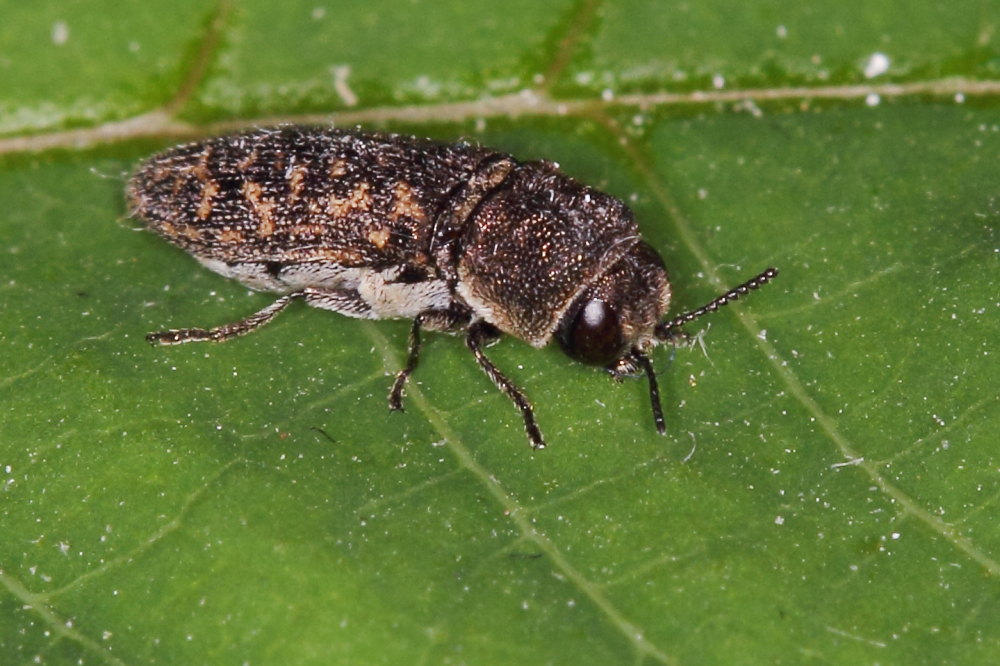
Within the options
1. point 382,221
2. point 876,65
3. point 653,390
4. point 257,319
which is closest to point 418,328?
point 382,221

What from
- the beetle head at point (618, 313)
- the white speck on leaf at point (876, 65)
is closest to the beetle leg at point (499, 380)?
the beetle head at point (618, 313)

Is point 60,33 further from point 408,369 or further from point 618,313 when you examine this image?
point 618,313

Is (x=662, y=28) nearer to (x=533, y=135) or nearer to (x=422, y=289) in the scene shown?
(x=533, y=135)

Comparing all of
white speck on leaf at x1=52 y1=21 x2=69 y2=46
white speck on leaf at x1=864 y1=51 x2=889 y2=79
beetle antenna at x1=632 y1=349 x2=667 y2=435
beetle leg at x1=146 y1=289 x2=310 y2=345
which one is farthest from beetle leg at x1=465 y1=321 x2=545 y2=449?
white speck on leaf at x1=52 y1=21 x2=69 y2=46

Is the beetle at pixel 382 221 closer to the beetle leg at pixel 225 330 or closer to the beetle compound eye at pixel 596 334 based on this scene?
the beetle leg at pixel 225 330

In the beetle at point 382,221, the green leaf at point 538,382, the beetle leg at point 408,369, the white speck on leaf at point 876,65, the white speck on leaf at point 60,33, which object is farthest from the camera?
the white speck on leaf at point 60,33
